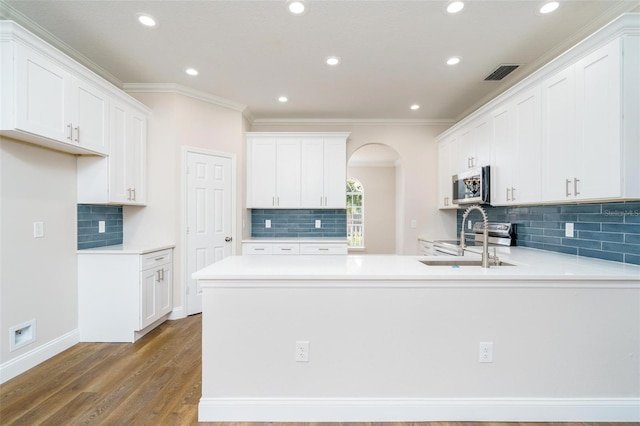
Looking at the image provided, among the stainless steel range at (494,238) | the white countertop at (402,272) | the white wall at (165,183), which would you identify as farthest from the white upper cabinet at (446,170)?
the white wall at (165,183)

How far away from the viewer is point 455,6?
6.98 ft

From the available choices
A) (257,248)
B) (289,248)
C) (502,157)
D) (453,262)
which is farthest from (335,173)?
(453,262)

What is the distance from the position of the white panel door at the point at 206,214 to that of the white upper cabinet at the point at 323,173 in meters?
1.12

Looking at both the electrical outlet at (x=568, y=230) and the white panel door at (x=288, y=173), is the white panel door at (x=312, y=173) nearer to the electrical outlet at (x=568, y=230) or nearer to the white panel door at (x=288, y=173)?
the white panel door at (x=288, y=173)

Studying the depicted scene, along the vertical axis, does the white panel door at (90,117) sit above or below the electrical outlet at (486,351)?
above

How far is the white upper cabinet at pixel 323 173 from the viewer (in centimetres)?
436

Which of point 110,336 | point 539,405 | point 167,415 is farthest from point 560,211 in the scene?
point 110,336

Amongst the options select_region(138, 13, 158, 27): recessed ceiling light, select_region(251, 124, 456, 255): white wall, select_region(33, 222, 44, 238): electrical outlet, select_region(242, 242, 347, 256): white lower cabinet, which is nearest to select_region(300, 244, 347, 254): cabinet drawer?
select_region(242, 242, 347, 256): white lower cabinet

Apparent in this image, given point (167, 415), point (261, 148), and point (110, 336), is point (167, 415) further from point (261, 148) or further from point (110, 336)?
point (261, 148)

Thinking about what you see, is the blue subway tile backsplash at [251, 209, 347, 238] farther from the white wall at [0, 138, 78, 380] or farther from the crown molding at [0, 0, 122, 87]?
the crown molding at [0, 0, 122, 87]

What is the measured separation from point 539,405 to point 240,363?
184cm

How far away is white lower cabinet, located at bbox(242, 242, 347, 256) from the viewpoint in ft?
13.6

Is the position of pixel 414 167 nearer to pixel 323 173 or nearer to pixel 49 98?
pixel 323 173

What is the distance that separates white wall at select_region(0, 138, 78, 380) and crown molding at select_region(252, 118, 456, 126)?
2658mm
